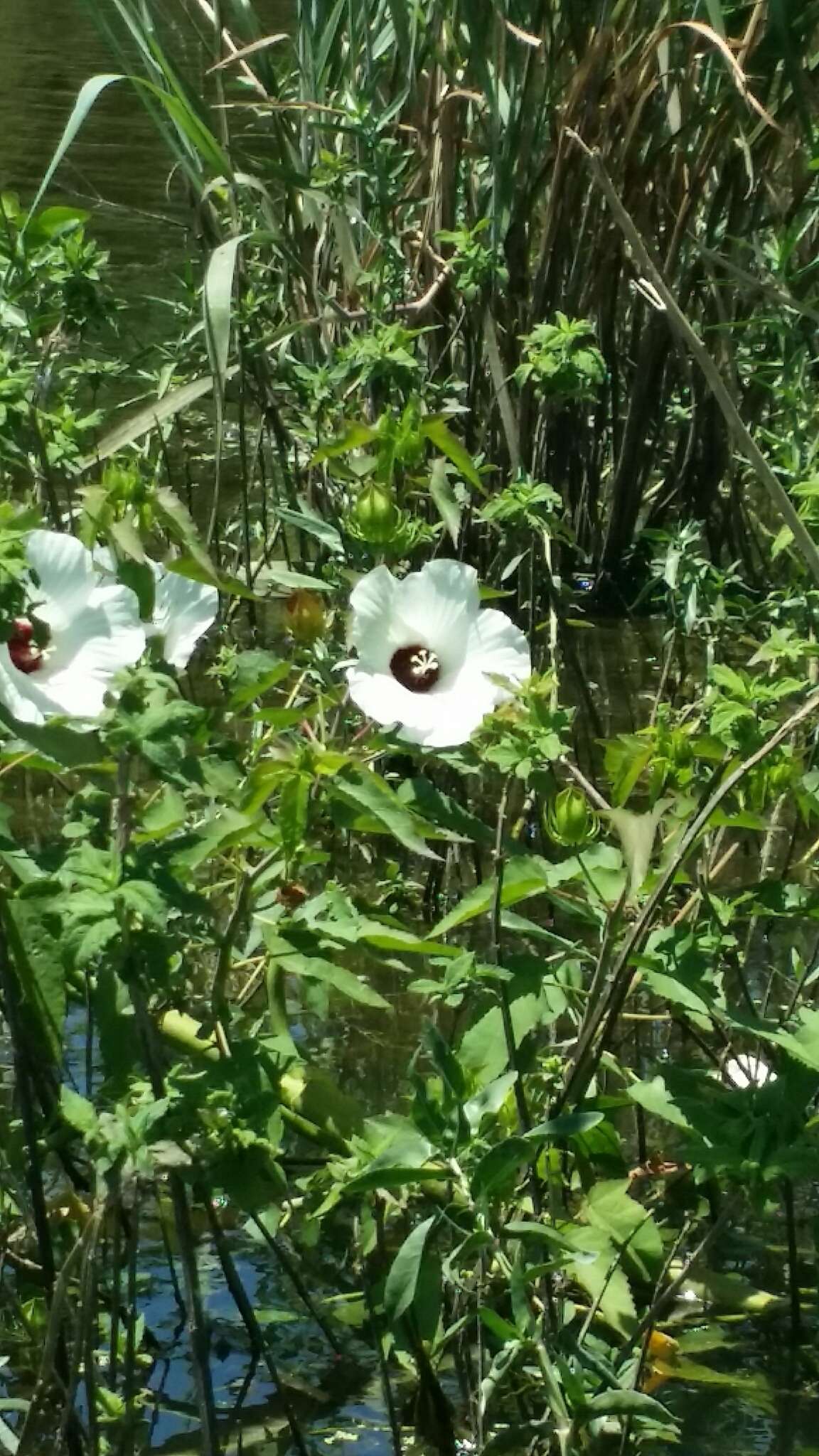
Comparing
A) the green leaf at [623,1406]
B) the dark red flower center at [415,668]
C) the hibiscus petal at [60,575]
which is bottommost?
the green leaf at [623,1406]

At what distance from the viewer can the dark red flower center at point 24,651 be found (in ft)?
4.28

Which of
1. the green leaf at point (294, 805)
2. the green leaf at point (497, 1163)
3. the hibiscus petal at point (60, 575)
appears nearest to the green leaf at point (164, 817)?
the green leaf at point (294, 805)

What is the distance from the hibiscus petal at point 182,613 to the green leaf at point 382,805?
143mm

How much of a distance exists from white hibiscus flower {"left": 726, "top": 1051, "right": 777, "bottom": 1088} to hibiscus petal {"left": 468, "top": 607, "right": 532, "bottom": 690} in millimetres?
424

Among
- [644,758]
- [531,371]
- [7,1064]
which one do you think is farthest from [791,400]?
[7,1064]

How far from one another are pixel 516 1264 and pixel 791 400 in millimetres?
1207

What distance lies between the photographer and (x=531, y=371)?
85.4 inches

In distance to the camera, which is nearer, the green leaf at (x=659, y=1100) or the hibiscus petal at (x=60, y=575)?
the hibiscus petal at (x=60, y=575)

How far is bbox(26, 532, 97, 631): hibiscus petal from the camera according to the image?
1.31 metres

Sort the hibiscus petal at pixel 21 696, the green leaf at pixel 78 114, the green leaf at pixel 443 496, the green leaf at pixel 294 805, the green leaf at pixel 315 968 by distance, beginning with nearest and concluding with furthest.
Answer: the hibiscus petal at pixel 21 696 → the green leaf at pixel 294 805 → the green leaf at pixel 315 968 → the green leaf at pixel 443 496 → the green leaf at pixel 78 114

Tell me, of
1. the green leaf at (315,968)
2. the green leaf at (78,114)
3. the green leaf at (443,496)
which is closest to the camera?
the green leaf at (315,968)

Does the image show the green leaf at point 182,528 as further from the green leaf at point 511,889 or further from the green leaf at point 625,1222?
the green leaf at point 625,1222

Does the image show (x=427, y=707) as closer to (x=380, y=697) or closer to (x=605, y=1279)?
(x=380, y=697)

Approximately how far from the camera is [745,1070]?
68.5 inches
